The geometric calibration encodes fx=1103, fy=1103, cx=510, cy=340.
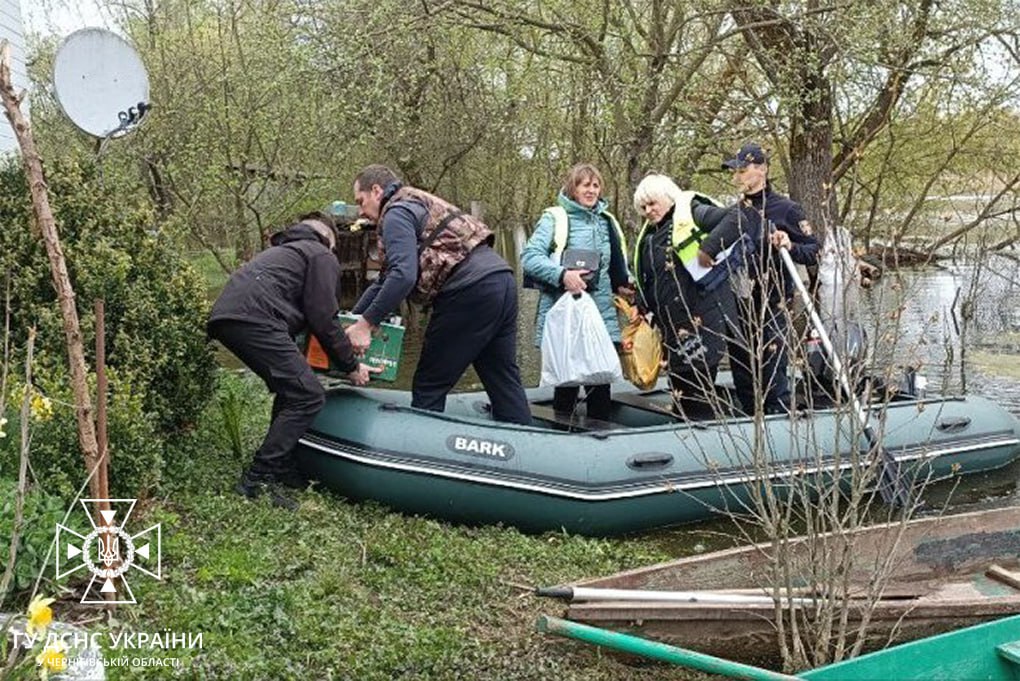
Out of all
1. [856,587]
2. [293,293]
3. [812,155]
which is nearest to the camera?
[856,587]

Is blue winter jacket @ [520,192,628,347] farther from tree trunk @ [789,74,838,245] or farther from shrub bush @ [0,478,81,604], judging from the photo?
tree trunk @ [789,74,838,245]

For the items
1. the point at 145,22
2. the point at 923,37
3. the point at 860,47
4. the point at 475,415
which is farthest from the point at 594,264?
the point at 145,22

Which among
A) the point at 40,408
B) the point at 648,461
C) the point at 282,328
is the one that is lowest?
the point at 648,461

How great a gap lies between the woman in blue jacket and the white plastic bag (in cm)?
10

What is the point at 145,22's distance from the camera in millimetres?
16109

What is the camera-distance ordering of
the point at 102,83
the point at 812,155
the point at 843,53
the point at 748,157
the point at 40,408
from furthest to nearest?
the point at 812,155 < the point at 843,53 < the point at 102,83 < the point at 748,157 < the point at 40,408

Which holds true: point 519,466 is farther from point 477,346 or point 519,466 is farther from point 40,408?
point 40,408

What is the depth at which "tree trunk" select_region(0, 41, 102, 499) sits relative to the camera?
142 inches

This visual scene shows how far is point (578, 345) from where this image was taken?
6.97 metres

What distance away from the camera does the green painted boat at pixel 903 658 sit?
3787 mm

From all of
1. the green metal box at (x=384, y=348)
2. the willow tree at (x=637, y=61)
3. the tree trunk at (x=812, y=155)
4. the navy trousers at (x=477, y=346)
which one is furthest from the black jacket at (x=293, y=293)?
the tree trunk at (x=812, y=155)

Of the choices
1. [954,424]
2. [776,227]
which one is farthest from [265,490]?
[954,424]

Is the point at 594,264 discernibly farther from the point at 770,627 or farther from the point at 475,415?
the point at 770,627

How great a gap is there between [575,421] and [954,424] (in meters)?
2.82
